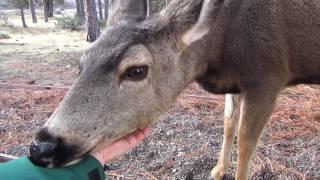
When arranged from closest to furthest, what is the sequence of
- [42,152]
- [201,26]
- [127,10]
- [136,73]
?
[42,152] < [136,73] < [201,26] < [127,10]

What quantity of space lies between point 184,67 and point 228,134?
73.4 inches

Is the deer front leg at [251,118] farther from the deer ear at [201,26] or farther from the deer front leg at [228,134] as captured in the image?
the deer ear at [201,26]

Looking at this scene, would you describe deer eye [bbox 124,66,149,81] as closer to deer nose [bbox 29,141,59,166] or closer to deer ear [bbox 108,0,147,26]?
deer ear [bbox 108,0,147,26]

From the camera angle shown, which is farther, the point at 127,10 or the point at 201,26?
the point at 127,10

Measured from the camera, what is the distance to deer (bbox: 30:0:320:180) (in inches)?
132

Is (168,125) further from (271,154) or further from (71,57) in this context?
(71,57)

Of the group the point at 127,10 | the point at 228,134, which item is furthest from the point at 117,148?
the point at 228,134

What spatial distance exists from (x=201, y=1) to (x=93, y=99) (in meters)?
1.44

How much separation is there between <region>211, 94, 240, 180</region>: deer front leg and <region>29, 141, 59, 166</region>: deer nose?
311 cm

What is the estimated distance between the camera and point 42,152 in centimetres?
292

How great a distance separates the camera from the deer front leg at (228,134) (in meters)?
5.73

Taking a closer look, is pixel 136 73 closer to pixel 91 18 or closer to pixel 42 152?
pixel 42 152

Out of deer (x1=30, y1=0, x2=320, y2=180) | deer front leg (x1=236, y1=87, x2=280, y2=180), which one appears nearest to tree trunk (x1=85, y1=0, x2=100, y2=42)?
deer (x1=30, y1=0, x2=320, y2=180)

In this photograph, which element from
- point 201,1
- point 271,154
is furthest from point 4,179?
point 271,154
